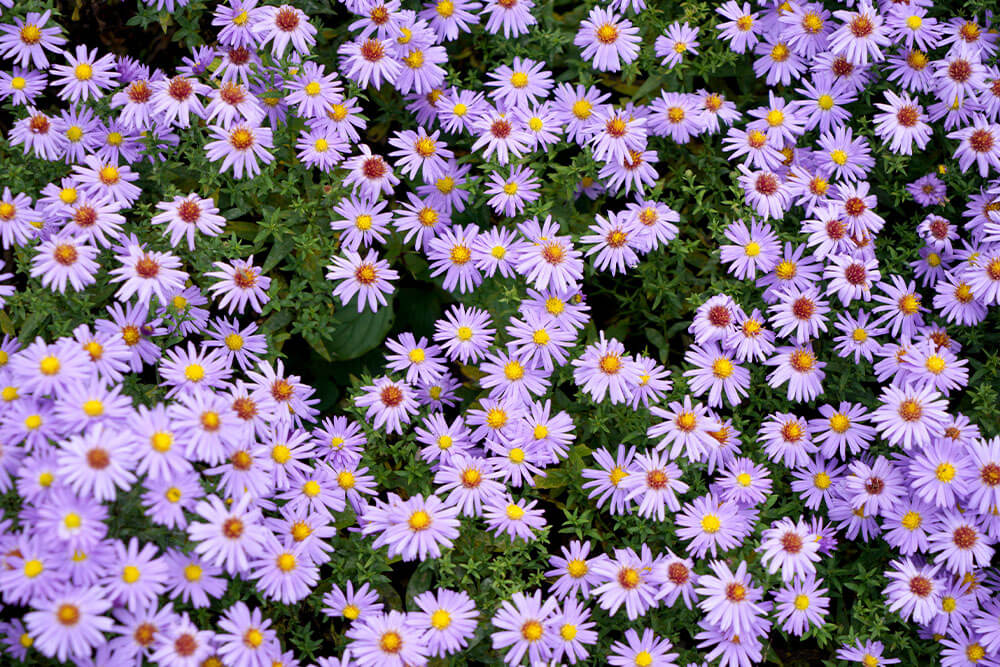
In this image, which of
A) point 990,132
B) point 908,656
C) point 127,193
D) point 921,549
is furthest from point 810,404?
point 127,193

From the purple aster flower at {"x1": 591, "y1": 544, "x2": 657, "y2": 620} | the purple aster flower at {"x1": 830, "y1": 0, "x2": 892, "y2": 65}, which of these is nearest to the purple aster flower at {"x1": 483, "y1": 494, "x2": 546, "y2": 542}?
the purple aster flower at {"x1": 591, "y1": 544, "x2": 657, "y2": 620}

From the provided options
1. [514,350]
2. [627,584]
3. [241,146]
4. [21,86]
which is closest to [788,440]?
[627,584]

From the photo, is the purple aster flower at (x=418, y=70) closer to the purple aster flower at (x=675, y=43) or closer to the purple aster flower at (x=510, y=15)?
the purple aster flower at (x=510, y=15)

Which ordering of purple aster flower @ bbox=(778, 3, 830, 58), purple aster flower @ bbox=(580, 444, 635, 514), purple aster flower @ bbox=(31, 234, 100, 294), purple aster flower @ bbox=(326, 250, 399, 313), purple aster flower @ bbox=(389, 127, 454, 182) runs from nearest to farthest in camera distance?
1. purple aster flower @ bbox=(31, 234, 100, 294)
2. purple aster flower @ bbox=(580, 444, 635, 514)
3. purple aster flower @ bbox=(326, 250, 399, 313)
4. purple aster flower @ bbox=(389, 127, 454, 182)
5. purple aster flower @ bbox=(778, 3, 830, 58)

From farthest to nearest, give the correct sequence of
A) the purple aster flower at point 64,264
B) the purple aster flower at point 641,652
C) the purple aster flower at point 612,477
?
1. the purple aster flower at point 612,477
2. the purple aster flower at point 641,652
3. the purple aster flower at point 64,264

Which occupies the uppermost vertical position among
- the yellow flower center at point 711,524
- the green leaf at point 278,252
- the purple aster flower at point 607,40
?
the purple aster flower at point 607,40

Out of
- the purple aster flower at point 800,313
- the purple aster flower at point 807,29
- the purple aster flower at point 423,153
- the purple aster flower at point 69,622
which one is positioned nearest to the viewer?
the purple aster flower at point 69,622

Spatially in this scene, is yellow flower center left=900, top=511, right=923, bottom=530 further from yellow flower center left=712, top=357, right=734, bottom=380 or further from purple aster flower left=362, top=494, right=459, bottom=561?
purple aster flower left=362, top=494, right=459, bottom=561

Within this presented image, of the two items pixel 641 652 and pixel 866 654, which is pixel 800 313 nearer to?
pixel 866 654

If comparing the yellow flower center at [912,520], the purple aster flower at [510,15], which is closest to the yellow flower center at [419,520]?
the yellow flower center at [912,520]

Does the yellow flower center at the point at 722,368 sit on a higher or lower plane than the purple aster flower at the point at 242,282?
higher
